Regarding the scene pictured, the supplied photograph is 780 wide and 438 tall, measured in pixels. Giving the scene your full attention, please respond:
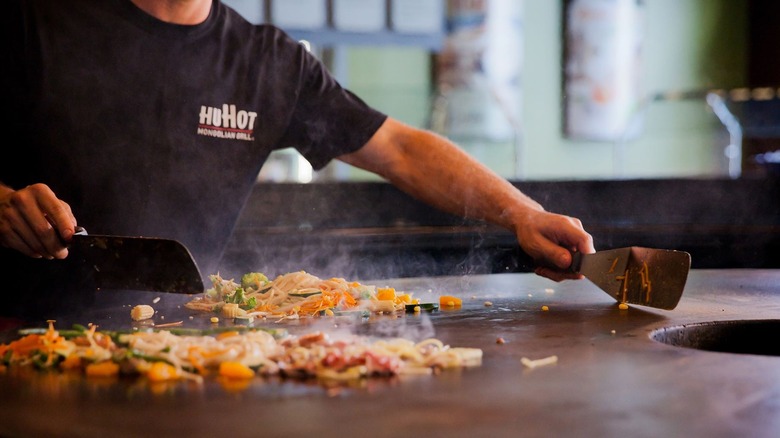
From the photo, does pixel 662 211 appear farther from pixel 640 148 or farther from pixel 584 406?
pixel 584 406

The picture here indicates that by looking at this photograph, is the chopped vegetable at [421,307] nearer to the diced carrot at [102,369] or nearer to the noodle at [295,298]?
the noodle at [295,298]

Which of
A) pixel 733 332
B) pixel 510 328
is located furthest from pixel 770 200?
pixel 510 328

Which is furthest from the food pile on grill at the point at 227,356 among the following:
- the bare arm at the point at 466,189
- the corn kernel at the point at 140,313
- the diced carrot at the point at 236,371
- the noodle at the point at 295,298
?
the bare arm at the point at 466,189

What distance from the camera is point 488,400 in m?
1.39

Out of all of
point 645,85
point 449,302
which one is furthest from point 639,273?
point 645,85

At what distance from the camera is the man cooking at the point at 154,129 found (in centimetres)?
282

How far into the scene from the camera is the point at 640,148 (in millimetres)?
7145

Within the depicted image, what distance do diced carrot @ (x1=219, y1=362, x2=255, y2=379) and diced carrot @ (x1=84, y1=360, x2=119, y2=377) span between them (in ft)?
0.60

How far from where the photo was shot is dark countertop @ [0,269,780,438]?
1238 millimetres

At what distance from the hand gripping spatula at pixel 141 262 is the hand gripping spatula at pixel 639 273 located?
1020 millimetres

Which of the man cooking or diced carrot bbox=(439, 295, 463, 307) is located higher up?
the man cooking

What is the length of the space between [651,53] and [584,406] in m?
8.53

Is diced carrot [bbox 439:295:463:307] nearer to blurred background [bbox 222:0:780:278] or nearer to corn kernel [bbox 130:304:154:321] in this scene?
corn kernel [bbox 130:304:154:321]

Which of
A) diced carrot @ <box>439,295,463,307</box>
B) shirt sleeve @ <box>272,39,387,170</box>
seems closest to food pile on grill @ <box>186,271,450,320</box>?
diced carrot @ <box>439,295,463,307</box>
